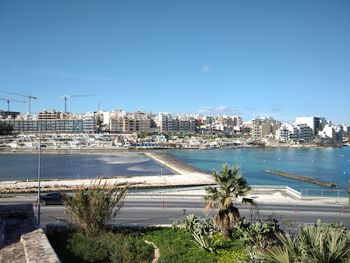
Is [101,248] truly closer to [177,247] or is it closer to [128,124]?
[177,247]

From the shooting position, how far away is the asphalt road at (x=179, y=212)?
19281 millimetres

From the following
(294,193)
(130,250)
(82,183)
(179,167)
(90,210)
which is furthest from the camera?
(179,167)

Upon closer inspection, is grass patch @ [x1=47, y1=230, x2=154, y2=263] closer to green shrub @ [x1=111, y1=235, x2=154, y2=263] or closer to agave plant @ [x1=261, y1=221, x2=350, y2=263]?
green shrub @ [x1=111, y1=235, x2=154, y2=263]

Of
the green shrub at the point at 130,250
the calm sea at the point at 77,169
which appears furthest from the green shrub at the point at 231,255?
the calm sea at the point at 77,169

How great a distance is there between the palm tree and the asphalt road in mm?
4877

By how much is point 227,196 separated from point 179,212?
26.2ft

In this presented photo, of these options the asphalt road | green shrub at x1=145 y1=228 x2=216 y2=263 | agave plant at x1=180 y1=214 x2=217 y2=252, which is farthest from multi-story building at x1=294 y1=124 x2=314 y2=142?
green shrub at x1=145 y1=228 x2=216 y2=263

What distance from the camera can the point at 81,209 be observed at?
43.9 ft

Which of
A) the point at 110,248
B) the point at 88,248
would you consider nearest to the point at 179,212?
the point at 110,248

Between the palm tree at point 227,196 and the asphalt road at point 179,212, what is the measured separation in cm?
488

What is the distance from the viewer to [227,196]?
13.9 m

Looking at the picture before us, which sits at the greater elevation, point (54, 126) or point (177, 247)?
point (54, 126)

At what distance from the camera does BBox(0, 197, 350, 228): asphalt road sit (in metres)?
19.3

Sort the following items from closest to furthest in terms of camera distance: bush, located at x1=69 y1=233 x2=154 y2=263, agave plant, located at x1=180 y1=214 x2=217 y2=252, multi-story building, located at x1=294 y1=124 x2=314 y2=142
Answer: bush, located at x1=69 y1=233 x2=154 y2=263 → agave plant, located at x1=180 y1=214 x2=217 y2=252 → multi-story building, located at x1=294 y1=124 x2=314 y2=142
